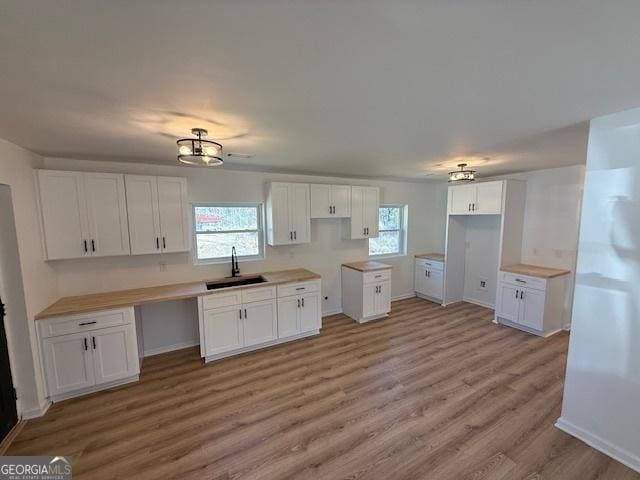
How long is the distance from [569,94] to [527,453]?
255 centimetres

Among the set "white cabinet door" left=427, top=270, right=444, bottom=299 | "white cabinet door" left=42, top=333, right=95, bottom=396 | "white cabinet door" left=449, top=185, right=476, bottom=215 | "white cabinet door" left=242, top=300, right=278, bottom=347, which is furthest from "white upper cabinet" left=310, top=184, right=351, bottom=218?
"white cabinet door" left=42, top=333, right=95, bottom=396

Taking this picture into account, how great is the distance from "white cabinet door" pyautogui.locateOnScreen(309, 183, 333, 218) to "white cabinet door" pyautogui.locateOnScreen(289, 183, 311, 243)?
0.11 meters

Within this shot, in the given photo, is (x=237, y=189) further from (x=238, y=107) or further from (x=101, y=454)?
(x=101, y=454)

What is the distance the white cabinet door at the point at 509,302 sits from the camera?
4.09m

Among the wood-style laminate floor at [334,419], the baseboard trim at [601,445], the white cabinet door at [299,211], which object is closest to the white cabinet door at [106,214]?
the wood-style laminate floor at [334,419]

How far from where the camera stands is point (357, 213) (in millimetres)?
4613

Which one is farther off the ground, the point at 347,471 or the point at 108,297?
the point at 108,297

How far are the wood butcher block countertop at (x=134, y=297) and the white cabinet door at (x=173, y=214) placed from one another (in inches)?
20.4

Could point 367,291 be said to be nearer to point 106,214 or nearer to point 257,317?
point 257,317

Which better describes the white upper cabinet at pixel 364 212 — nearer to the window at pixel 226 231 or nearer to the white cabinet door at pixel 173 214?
the window at pixel 226 231

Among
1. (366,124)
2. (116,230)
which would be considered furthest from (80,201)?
(366,124)

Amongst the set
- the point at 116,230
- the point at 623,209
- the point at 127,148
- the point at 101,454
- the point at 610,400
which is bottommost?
the point at 101,454

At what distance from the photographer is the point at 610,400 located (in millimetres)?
2000
